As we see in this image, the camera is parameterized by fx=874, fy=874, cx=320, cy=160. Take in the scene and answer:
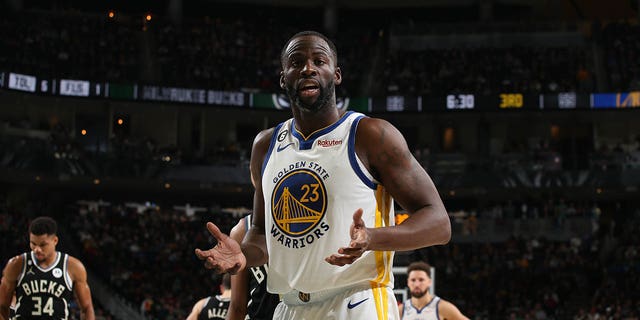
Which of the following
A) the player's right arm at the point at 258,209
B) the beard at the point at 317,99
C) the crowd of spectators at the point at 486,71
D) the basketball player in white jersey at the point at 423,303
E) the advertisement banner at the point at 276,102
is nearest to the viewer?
the beard at the point at 317,99

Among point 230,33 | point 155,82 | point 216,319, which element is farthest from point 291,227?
point 230,33

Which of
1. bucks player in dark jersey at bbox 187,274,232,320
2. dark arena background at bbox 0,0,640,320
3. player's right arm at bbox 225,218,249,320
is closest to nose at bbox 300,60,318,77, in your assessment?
player's right arm at bbox 225,218,249,320

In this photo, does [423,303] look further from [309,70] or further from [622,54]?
[622,54]

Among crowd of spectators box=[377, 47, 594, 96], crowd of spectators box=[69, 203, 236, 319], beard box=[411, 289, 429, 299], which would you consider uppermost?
crowd of spectators box=[377, 47, 594, 96]

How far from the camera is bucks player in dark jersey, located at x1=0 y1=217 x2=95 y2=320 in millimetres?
8148

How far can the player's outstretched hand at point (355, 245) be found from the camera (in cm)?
316

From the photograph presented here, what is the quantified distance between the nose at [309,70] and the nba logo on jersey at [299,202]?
0.41m

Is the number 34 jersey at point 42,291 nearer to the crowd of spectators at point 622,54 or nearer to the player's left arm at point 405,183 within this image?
the player's left arm at point 405,183

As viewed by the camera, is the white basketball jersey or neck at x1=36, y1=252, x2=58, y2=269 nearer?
neck at x1=36, y1=252, x2=58, y2=269

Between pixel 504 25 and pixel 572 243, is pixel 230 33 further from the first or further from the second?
pixel 572 243

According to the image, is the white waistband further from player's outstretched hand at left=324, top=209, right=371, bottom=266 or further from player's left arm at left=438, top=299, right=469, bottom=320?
player's left arm at left=438, top=299, right=469, bottom=320

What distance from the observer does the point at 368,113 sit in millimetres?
31000

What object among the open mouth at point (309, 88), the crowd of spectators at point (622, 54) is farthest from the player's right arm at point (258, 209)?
the crowd of spectators at point (622, 54)

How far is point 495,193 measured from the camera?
30.9 meters
